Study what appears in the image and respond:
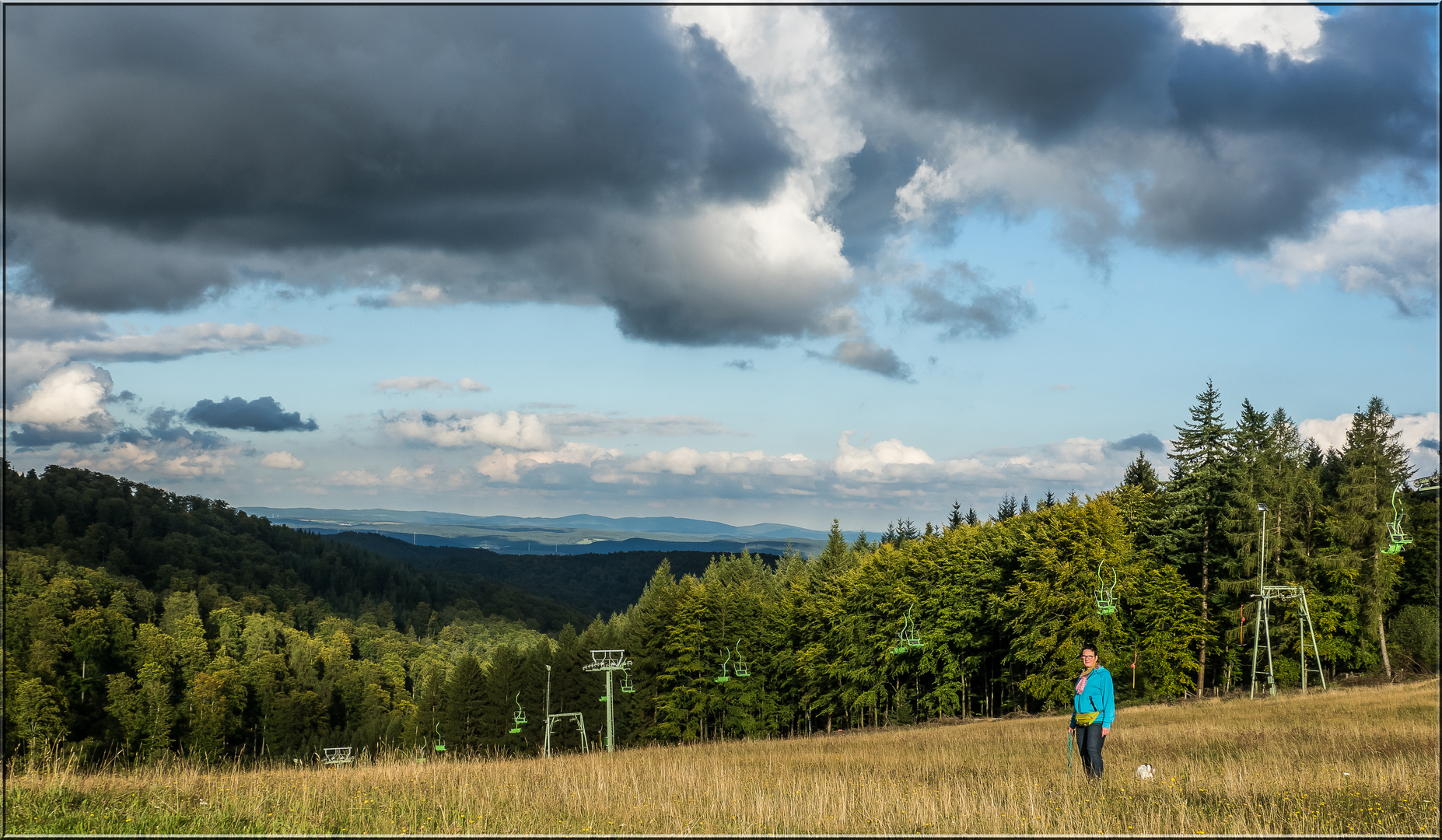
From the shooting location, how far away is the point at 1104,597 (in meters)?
42.0

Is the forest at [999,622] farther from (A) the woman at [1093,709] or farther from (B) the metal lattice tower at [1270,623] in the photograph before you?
(A) the woman at [1093,709]

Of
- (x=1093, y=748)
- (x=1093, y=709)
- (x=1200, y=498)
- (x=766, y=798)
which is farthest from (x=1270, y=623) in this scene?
(x=766, y=798)

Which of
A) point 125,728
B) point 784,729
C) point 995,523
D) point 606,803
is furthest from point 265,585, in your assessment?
point 606,803

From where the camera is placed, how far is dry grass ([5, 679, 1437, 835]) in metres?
8.81

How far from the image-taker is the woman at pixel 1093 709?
453 inches

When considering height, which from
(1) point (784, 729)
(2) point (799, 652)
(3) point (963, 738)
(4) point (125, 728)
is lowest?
(4) point (125, 728)

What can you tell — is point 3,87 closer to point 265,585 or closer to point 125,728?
point 125,728

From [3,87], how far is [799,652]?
5674 cm

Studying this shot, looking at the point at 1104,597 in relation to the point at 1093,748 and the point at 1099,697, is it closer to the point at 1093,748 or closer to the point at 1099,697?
the point at 1093,748

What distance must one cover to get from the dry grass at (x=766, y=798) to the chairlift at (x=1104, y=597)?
1769cm

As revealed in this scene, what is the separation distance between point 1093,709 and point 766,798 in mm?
4557

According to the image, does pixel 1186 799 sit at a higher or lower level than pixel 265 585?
higher

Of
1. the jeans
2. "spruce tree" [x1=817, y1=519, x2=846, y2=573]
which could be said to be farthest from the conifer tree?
the jeans

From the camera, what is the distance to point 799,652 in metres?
61.0
